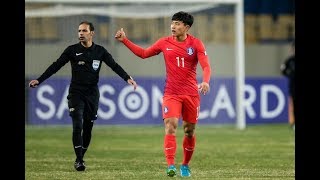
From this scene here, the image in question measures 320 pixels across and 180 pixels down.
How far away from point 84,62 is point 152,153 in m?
4.43

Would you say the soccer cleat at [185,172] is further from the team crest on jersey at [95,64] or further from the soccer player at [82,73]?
the team crest on jersey at [95,64]

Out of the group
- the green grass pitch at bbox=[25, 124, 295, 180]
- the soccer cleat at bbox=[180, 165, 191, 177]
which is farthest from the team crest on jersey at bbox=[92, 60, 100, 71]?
the soccer cleat at bbox=[180, 165, 191, 177]

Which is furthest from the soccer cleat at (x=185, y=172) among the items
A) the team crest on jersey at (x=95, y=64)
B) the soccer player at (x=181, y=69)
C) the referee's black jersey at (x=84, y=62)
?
the team crest on jersey at (x=95, y=64)

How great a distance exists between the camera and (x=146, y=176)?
14.4 metres

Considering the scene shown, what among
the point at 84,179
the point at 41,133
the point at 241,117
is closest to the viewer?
the point at 84,179

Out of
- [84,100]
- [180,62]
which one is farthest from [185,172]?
[84,100]

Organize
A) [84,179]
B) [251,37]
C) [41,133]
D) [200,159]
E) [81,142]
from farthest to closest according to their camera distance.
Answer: [251,37] < [41,133] < [200,159] < [81,142] < [84,179]

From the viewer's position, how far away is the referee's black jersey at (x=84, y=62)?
15.5m

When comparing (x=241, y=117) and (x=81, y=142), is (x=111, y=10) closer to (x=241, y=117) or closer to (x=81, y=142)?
(x=241, y=117)

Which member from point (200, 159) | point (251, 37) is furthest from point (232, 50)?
point (200, 159)

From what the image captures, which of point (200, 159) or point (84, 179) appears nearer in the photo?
A: point (84, 179)

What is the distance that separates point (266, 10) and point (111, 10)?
721 centimetres

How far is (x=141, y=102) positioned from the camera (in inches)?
1129

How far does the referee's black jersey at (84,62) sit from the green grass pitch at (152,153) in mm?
1423
